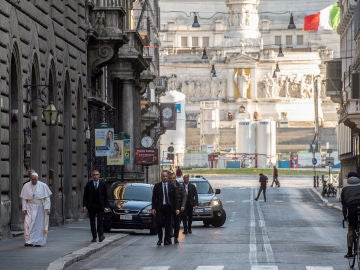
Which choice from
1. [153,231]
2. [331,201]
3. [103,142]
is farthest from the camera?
[331,201]

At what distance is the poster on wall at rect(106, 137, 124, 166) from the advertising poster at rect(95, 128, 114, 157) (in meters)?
4.19

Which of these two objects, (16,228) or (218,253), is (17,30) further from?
(218,253)

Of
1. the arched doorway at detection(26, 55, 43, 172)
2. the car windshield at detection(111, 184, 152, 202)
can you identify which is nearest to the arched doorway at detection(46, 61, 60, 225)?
the car windshield at detection(111, 184, 152, 202)

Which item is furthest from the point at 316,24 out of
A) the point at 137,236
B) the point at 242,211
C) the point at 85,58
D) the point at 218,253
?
the point at 218,253

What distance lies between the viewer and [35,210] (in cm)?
3334

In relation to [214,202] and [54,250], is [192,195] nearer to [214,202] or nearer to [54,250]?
[214,202]

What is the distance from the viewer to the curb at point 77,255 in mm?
26938

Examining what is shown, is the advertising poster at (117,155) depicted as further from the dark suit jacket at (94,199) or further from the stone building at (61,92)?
the dark suit jacket at (94,199)

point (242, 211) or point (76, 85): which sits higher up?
point (76, 85)

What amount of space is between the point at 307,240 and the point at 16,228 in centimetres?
699

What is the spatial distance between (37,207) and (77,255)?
13.3 ft

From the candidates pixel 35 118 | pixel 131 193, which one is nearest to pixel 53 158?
pixel 131 193

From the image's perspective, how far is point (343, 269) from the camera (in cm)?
2673

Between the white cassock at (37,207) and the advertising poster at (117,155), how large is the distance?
60.9ft
